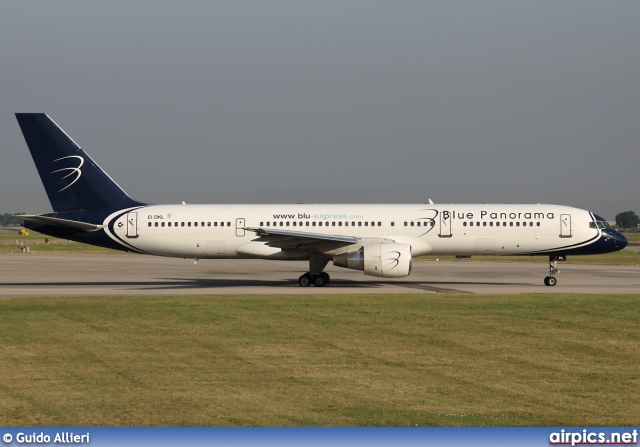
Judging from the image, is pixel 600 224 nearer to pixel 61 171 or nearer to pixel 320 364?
pixel 320 364

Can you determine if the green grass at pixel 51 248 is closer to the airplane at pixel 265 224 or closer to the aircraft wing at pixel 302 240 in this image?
the airplane at pixel 265 224

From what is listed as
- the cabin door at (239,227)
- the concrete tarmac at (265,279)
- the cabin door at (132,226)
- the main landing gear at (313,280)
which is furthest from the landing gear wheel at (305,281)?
the cabin door at (132,226)

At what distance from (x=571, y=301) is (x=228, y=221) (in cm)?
1599

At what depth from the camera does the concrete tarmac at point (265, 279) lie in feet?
110

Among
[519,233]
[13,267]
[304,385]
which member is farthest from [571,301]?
[13,267]

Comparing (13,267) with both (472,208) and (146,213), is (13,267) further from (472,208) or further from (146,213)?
(472,208)

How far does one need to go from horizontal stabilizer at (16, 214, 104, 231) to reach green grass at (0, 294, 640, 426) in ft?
29.9

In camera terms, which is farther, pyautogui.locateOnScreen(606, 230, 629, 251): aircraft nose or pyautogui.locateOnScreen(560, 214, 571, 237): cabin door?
pyautogui.locateOnScreen(606, 230, 629, 251): aircraft nose

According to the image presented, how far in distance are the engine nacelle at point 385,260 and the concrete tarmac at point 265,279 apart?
82 centimetres

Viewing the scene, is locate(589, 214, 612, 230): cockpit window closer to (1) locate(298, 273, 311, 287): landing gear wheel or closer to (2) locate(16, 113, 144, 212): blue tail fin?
(1) locate(298, 273, 311, 287): landing gear wheel

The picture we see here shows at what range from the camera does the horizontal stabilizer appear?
34500 millimetres

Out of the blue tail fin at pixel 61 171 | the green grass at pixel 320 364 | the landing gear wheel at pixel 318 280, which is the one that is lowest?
the green grass at pixel 320 364

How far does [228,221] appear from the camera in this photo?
3644 centimetres

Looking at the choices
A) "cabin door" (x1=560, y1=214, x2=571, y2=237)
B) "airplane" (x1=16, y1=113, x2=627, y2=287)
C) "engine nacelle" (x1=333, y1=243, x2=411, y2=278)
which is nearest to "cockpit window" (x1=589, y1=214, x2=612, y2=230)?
"airplane" (x1=16, y1=113, x2=627, y2=287)
